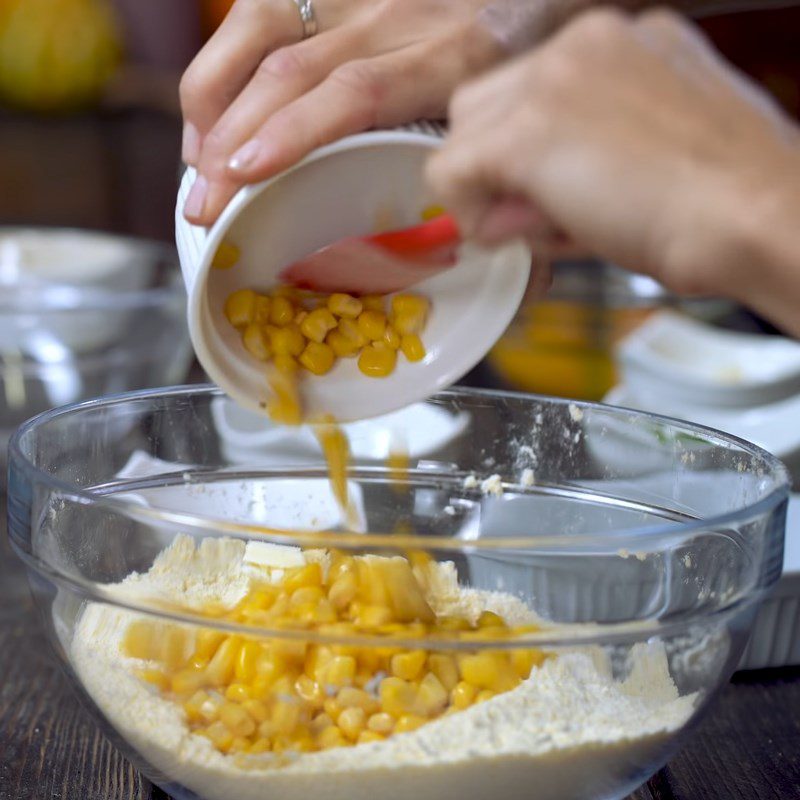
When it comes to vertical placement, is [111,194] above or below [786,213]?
below

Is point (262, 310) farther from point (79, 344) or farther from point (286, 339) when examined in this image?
point (79, 344)

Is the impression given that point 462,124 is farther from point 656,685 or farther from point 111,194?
point 111,194

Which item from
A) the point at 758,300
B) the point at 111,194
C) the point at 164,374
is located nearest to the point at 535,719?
the point at 758,300

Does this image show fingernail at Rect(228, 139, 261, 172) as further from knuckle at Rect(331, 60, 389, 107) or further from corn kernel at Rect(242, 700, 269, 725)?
corn kernel at Rect(242, 700, 269, 725)

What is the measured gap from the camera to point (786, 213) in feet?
2.12

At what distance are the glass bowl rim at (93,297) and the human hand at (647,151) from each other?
1.14 m

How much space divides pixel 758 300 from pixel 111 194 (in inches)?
132

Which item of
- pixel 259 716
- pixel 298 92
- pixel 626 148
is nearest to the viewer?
pixel 626 148

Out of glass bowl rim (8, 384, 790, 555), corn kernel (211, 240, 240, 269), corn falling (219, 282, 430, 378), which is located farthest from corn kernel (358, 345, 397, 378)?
glass bowl rim (8, 384, 790, 555)

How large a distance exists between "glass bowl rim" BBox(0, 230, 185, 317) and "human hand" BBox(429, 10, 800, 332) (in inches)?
45.0

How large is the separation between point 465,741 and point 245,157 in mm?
413

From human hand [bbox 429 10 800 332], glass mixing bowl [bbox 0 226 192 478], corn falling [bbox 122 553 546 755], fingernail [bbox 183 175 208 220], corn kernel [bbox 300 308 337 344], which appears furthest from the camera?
glass mixing bowl [bbox 0 226 192 478]

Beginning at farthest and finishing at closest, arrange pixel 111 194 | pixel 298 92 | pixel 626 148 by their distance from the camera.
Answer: pixel 111 194, pixel 298 92, pixel 626 148

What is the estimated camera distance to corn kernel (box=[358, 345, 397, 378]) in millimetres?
979
